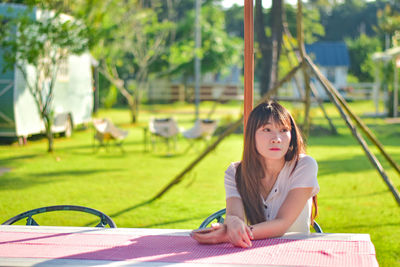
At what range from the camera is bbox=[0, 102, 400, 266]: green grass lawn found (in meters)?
5.90

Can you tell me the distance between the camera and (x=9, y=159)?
34.9ft

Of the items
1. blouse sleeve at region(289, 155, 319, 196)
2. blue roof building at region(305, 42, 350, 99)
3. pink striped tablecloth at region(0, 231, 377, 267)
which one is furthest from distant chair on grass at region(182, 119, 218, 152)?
blue roof building at region(305, 42, 350, 99)

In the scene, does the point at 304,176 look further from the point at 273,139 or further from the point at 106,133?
the point at 106,133

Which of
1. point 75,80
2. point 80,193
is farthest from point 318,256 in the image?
point 75,80

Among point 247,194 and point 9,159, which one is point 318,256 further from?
point 9,159

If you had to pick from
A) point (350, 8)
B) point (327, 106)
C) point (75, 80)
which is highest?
point (350, 8)

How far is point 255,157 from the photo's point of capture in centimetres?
240

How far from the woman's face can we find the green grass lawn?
8.32 ft

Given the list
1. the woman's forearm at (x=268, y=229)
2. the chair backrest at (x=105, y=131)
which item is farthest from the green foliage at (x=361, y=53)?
the woman's forearm at (x=268, y=229)

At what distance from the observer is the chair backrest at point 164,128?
11734 mm

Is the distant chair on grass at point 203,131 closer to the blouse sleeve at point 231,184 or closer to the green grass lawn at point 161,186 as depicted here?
the green grass lawn at point 161,186

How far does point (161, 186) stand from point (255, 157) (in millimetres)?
5694

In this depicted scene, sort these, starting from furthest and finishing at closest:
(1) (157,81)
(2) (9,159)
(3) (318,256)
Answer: (1) (157,81) < (2) (9,159) < (3) (318,256)

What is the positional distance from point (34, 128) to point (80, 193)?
6.48 m
